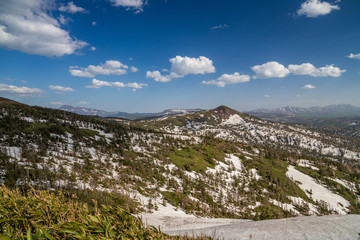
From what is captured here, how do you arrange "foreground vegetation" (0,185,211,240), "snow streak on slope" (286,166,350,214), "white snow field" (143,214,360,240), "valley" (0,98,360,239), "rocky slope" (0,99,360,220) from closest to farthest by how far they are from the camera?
1. "foreground vegetation" (0,185,211,240)
2. "white snow field" (143,214,360,240)
3. "valley" (0,98,360,239)
4. "rocky slope" (0,99,360,220)
5. "snow streak on slope" (286,166,350,214)

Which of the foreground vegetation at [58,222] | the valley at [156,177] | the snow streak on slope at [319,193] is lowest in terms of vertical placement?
the snow streak on slope at [319,193]

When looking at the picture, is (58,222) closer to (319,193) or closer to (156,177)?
(156,177)

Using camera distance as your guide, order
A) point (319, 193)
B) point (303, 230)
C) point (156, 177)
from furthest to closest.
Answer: point (319, 193) → point (156, 177) → point (303, 230)

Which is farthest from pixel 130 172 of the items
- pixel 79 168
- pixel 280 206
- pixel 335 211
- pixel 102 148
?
pixel 335 211

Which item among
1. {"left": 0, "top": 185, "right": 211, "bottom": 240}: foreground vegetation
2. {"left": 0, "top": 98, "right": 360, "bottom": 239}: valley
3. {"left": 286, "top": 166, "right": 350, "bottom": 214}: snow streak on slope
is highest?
{"left": 0, "top": 185, "right": 211, "bottom": 240}: foreground vegetation

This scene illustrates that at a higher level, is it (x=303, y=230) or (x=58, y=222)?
(x=58, y=222)

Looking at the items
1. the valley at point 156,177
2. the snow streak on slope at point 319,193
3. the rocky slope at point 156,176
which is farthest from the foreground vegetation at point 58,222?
the snow streak on slope at point 319,193

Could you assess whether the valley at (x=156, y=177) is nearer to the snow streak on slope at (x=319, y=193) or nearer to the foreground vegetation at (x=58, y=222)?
the snow streak on slope at (x=319, y=193)

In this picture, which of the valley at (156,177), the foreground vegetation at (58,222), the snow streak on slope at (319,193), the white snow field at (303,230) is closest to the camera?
the foreground vegetation at (58,222)

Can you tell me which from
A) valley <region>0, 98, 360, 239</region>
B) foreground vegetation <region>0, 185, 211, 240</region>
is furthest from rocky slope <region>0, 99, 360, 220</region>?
foreground vegetation <region>0, 185, 211, 240</region>

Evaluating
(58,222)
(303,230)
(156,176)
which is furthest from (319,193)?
(58,222)

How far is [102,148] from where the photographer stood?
760 inches

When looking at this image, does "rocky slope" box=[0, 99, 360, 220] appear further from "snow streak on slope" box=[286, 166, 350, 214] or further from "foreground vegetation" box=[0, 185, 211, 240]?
"foreground vegetation" box=[0, 185, 211, 240]

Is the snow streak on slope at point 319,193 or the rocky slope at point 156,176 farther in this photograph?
the snow streak on slope at point 319,193
